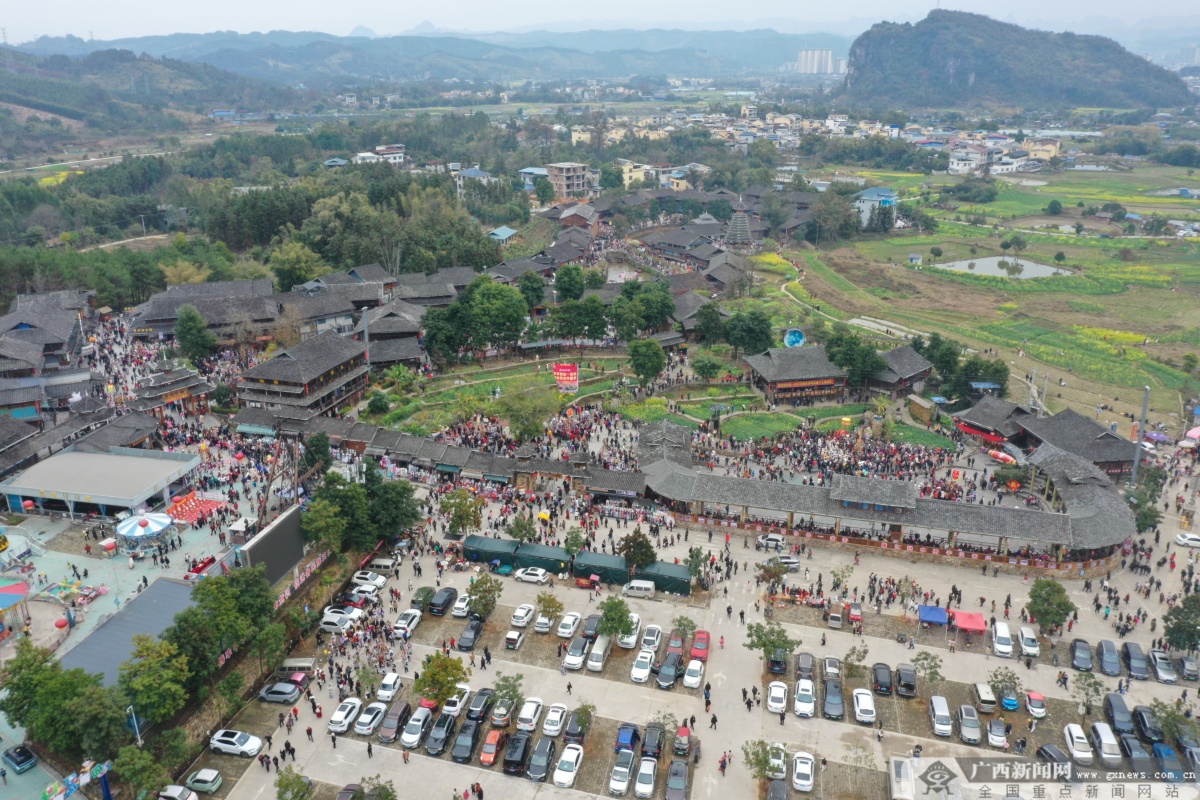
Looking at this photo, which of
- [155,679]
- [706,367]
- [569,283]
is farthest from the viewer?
[569,283]

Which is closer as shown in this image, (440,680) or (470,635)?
(440,680)

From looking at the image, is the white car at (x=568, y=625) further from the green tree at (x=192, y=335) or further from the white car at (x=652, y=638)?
the green tree at (x=192, y=335)

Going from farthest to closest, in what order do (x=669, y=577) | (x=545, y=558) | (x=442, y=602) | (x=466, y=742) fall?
(x=545, y=558) → (x=669, y=577) → (x=442, y=602) → (x=466, y=742)

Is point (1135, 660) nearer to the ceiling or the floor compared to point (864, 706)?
nearer to the ceiling

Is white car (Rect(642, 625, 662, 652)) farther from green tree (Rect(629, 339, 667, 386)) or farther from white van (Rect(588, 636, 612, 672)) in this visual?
green tree (Rect(629, 339, 667, 386))

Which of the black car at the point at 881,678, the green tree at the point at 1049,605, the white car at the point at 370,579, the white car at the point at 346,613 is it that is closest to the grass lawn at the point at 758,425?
the green tree at the point at 1049,605

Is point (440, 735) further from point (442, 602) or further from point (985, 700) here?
point (985, 700)

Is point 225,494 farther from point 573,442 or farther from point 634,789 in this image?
point 634,789

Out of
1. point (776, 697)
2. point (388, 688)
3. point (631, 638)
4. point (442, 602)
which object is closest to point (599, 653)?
point (631, 638)
